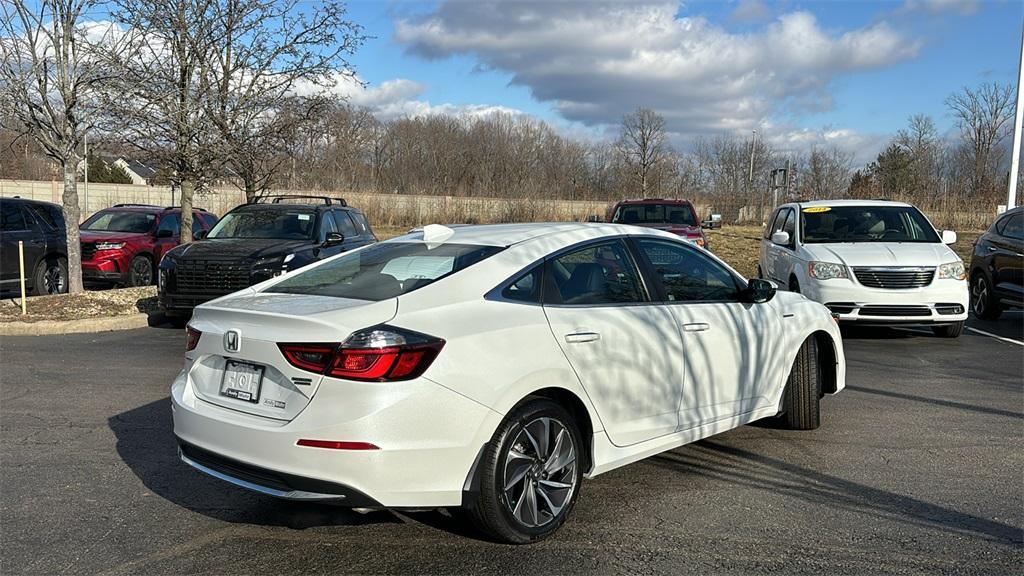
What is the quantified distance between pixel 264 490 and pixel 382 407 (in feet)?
2.42

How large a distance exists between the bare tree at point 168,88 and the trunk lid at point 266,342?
9.79 m

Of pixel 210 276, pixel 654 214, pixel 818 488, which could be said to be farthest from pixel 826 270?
pixel 210 276

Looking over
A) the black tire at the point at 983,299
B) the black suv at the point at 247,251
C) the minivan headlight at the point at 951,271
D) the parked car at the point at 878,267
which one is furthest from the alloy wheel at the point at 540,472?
the black tire at the point at 983,299

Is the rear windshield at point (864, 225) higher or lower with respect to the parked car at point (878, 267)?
higher

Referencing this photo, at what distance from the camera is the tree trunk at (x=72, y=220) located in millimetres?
12383

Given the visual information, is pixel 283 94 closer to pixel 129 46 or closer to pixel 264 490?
pixel 129 46

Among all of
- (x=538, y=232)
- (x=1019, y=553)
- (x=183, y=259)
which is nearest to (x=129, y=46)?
(x=183, y=259)

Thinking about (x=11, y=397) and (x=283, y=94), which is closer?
(x=11, y=397)

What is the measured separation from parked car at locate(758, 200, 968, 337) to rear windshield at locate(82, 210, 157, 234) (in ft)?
39.0

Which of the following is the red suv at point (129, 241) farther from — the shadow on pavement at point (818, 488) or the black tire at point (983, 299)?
the black tire at point (983, 299)

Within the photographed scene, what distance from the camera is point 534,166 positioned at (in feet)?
208

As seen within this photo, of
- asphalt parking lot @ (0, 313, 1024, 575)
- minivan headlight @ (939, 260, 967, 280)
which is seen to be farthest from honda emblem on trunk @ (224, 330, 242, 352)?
minivan headlight @ (939, 260, 967, 280)

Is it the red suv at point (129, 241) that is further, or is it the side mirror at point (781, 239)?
the red suv at point (129, 241)

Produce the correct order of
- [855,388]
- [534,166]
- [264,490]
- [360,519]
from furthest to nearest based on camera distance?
[534,166], [855,388], [360,519], [264,490]
